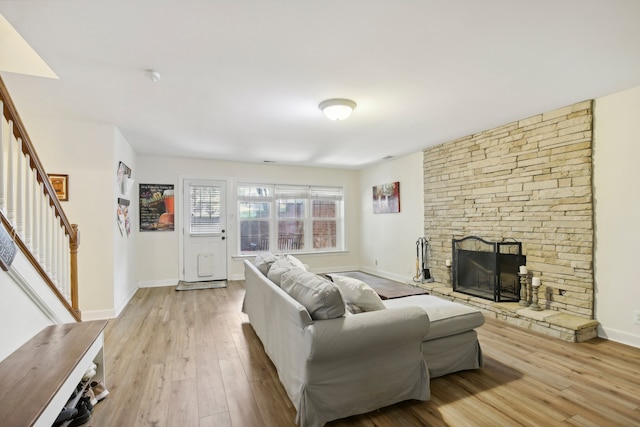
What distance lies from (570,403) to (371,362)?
133cm

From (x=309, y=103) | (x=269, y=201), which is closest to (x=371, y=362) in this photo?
(x=309, y=103)

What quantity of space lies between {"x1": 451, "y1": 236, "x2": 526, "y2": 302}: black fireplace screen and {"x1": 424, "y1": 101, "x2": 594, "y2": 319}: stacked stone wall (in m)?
0.13

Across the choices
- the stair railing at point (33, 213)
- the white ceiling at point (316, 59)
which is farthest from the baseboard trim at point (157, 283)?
the white ceiling at point (316, 59)

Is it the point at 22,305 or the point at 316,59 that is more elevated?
the point at 316,59

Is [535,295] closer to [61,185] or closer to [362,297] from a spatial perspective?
[362,297]

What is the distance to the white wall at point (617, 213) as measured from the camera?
281 centimetres

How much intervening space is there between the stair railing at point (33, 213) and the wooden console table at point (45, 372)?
42 centimetres

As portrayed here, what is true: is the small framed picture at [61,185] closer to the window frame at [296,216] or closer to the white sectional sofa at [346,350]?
the window frame at [296,216]

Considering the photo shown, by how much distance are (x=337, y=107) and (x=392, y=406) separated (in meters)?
2.48

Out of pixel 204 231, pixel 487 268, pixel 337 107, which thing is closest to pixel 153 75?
Answer: pixel 337 107

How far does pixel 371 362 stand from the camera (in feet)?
6.17

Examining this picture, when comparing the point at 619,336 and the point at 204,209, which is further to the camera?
the point at 204,209

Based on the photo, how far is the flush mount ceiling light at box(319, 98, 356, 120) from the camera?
2955 mm

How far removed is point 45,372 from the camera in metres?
1.52
